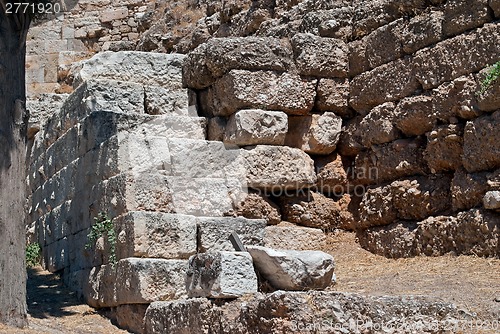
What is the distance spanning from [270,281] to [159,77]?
402 centimetres

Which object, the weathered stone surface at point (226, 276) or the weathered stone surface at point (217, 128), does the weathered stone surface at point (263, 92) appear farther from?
the weathered stone surface at point (226, 276)

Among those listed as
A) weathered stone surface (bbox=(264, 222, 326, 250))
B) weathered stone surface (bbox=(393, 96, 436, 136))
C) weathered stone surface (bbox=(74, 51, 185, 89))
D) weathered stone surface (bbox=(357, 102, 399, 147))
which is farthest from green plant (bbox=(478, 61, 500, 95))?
weathered stone surface (bbox=(74, 51, 185, 89))

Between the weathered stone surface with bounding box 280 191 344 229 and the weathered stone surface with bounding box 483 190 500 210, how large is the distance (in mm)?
2098

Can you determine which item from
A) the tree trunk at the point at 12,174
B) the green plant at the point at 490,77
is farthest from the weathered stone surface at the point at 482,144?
the tree trunk at the point at 12,174

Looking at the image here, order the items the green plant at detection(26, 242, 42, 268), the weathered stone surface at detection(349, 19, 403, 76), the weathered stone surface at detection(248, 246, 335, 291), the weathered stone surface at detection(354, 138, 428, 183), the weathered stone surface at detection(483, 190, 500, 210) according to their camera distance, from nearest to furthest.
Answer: the weathered stone surface at detection(248, 246, 335, 291), the weathered stone surface at detection(483, 190, 500, 210), the weathered stone surface at detection(354, 138, 428, 183), the weathered stone surface at detection(349, 19, 403, 76), the green plant at detection(26, 242, 42, 268)

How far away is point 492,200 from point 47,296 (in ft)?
15.9

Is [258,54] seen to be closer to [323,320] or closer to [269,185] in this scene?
[269,185]

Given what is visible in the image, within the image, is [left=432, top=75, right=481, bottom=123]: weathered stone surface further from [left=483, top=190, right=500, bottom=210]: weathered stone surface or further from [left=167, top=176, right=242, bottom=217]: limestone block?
[left=167, top=176, right=242, bottom=217]: limestone block

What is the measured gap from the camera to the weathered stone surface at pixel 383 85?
898 centimetres

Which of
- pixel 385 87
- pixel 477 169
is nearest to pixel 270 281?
pixel 477 169

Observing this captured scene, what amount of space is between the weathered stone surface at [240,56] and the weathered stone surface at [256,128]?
21.1 inches

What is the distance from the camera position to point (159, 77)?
10117 millimetres

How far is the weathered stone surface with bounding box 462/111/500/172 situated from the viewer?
7855mm

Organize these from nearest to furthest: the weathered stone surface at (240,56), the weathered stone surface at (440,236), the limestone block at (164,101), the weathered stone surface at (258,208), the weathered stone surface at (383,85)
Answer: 1. the weathered stone surface at (440,236)
2. the weathered stone surface at (383,85)
3. the weathered stone surface at (258,208)
4. the weathered stone surface at (240,56)
5. the limestone block at (164,101)
